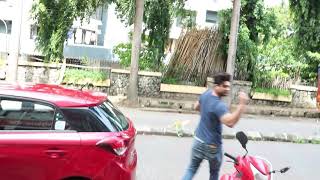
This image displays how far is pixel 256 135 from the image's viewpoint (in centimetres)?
1427

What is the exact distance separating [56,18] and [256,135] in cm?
1041

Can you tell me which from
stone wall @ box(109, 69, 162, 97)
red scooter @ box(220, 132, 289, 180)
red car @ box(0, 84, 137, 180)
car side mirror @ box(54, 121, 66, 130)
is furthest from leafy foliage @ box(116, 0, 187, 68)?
red scooter @ box(220, 132, 289, 180)

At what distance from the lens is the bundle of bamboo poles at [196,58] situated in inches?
834

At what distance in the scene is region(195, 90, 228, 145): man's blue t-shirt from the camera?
652 centimetres

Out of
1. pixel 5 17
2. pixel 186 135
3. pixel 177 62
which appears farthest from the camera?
pixel 5 17

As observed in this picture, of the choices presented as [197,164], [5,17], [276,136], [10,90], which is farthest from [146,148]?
[5,17]

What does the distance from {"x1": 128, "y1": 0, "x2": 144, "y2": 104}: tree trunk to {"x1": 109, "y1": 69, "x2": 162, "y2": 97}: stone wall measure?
1.09m

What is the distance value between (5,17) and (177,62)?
2619 centimetres

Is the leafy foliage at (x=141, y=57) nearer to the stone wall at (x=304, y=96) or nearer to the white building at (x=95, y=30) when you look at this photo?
the stone wall at (x=304, y=96)

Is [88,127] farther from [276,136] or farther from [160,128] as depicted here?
[276,136]

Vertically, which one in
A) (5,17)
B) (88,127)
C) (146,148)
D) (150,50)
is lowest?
(146,148)

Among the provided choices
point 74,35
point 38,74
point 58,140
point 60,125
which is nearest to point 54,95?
point 60,125

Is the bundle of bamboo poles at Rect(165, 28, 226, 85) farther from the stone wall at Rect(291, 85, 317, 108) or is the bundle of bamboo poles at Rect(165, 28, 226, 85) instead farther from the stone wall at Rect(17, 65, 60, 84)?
the stone wall at Rect(17, 65, 60, 84)

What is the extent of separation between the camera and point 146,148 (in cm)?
1198
